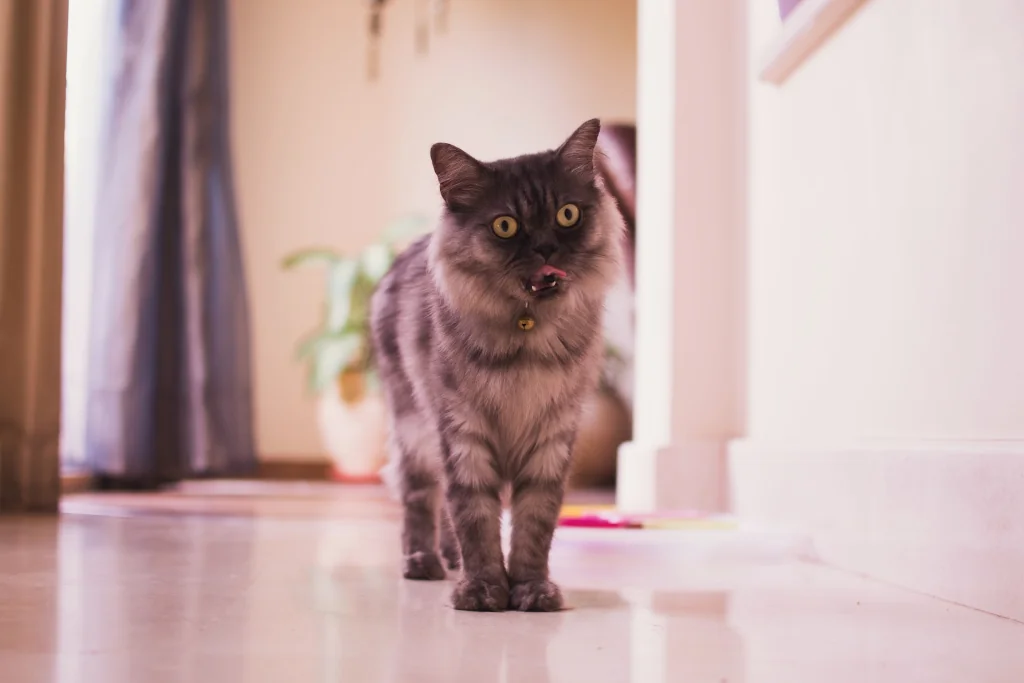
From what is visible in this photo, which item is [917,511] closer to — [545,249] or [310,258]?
[545,249]

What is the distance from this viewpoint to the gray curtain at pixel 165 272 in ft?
12.4

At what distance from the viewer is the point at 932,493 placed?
4.67 ft

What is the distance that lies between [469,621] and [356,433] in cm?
355

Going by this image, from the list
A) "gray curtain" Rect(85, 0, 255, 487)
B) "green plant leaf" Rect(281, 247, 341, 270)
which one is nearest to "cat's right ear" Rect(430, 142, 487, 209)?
"gray curtain" Rect(85, 0, 255, 487)

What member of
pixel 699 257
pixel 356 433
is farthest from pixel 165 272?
pixel 699 257

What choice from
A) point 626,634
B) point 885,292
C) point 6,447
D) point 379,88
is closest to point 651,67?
point 885,292

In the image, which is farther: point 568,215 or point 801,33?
point 801,33

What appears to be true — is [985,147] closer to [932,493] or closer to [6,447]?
[932,493]

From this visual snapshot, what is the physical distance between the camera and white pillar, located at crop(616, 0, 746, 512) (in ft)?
7.84

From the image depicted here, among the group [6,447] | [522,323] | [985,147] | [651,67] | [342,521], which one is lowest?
[342,521]

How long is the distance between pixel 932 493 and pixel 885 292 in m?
0.35

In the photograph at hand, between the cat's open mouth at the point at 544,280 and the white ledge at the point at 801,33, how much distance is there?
0.87 meters

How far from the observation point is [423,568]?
1594mm

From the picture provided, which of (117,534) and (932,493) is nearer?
(932,493)
